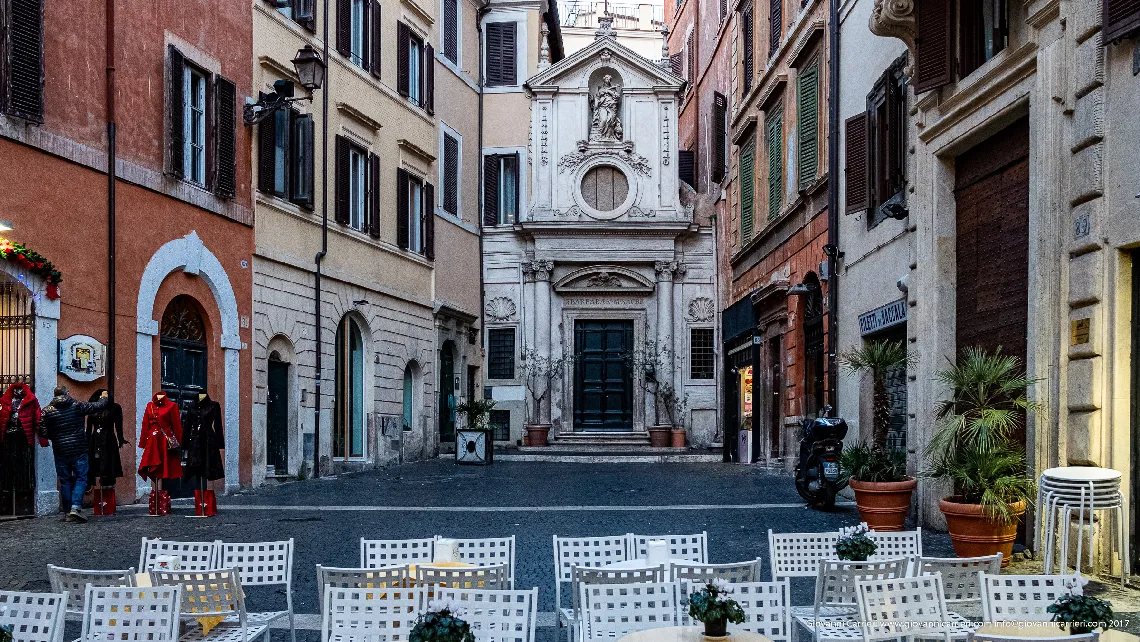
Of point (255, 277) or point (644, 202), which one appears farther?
point (644, 202)

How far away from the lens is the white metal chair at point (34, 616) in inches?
175

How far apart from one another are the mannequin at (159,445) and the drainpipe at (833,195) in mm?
8280

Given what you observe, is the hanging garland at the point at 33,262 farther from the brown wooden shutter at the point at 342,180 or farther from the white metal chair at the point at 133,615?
the white metal chair at the point at 133,615

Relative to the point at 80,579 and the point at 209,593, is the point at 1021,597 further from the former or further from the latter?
the point at 80,579

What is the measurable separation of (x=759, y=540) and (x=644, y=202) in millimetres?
20400

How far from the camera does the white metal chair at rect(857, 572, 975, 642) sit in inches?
181

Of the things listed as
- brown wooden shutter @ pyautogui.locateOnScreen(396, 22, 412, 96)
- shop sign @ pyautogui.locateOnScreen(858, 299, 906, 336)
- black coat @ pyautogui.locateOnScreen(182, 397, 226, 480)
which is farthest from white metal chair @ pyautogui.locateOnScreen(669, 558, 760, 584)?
brown wooden shutter @ pyautogui.locateOnScreen(396, 22, 412, 96)

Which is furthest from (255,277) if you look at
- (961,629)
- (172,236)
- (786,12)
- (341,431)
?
(961,629)

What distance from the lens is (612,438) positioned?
30.2 meters

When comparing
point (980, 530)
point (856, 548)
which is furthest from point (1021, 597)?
point (980, 530)

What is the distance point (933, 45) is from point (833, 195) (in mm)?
4847

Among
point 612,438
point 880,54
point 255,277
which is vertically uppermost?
point 880,54

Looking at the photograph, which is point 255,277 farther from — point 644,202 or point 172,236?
point 644,202

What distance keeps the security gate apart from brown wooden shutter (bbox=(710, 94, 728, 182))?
18.0 m
